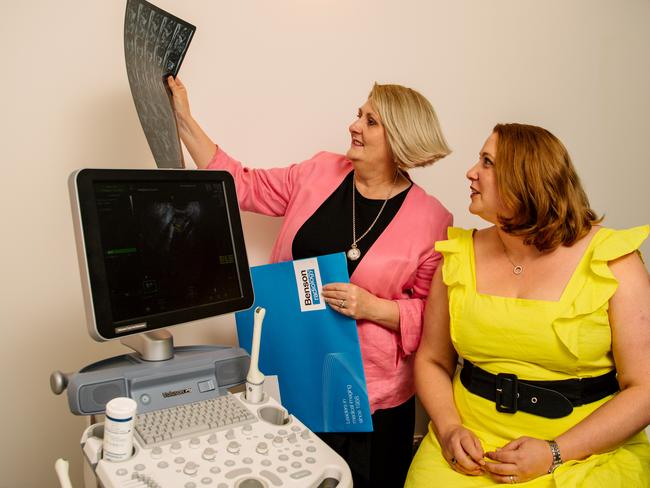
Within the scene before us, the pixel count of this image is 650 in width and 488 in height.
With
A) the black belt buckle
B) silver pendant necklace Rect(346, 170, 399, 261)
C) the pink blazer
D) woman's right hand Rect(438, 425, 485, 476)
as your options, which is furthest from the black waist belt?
silver pendant necklace Rect(346, 170, 399, 261)

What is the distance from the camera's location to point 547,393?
4.86 feet

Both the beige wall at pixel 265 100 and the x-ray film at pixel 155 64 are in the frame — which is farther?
the beige wall at pixel 265 100

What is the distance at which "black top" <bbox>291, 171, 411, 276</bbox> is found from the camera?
5.82 feet

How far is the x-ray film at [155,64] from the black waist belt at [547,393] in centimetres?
104

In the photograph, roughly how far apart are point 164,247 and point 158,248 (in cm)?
2

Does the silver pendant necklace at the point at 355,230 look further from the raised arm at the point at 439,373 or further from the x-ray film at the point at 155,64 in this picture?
the x-ray film at the point at 155,64

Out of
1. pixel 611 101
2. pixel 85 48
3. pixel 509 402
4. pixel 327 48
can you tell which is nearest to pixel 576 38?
pixel 611 101

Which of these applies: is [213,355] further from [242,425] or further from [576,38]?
[576,38]

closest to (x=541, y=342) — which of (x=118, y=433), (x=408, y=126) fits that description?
(x=408, y=126)

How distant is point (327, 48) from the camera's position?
2168mm

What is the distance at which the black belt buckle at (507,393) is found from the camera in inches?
59.2

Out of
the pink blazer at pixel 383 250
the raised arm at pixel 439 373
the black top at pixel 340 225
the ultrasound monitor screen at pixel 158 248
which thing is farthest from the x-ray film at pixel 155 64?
the raised arm at pixel 439 373

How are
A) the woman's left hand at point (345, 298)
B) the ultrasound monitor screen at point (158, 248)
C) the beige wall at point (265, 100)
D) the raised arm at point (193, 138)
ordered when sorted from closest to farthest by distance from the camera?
the ultrasound monitor screen at point (158, 248) < the woman's left hand at point (345, 298) < the raised arm at point (193, 138) < the beige wall at point (265, 100)

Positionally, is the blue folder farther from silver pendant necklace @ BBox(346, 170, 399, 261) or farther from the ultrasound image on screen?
the ultrasound image on screen
